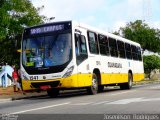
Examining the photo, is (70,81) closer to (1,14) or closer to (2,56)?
(1,14)

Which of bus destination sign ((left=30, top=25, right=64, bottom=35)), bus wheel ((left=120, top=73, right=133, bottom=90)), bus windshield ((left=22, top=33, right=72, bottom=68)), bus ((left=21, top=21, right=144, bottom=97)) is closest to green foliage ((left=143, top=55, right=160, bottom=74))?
bus wheel ((left=120, top=73, right=133, bottom=90))

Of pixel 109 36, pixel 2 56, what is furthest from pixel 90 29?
pixel 2 56

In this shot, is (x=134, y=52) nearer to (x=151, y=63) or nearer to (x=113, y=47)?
(x=113, y=47)

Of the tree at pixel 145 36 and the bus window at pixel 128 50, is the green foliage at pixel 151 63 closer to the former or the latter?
the tree at pixel 145 36

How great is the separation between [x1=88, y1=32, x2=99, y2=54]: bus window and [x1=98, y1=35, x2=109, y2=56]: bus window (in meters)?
0.73

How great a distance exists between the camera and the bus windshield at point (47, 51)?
21078 millimetres

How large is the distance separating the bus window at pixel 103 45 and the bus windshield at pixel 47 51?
3.97 meters

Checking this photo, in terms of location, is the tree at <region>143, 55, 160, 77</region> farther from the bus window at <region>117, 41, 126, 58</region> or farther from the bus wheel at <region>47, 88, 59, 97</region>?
the bus wheel at <region>47, 88, 59, 97</region>

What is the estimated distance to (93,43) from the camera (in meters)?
23.7

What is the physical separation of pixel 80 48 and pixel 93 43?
1.96 metres

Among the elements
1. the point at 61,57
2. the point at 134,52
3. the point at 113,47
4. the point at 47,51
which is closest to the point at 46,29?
the point at 47,51

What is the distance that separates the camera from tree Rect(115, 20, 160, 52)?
223 feet

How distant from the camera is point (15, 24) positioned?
38250 millimetres

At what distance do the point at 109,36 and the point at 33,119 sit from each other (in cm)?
1522
